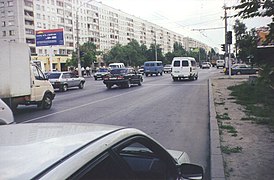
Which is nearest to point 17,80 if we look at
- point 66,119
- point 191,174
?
point 66,119

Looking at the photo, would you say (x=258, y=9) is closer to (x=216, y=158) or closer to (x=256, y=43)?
(x=256, y=43)

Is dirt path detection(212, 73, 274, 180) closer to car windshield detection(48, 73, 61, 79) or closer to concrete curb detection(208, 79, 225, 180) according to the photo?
concrete curb detection(208, 79, 225, 180)

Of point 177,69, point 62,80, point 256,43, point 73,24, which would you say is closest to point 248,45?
point 256,43

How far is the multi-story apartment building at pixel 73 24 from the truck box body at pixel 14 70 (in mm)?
35679

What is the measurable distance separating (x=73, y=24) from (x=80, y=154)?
105 meters

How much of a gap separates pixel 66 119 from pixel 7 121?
3.60 metres

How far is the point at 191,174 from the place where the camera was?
2.71m

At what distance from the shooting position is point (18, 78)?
12289 millimetres

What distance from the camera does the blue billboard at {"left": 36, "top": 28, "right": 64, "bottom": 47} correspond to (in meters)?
47.8

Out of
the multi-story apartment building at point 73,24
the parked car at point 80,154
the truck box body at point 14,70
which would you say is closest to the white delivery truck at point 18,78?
the truck box body at point 14,70

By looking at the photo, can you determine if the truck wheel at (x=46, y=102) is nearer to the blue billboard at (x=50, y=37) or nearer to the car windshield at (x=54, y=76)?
the car windshield at (x=54, y=76)

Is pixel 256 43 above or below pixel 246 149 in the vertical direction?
above

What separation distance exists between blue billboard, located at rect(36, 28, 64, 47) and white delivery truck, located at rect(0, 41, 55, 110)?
3542cm

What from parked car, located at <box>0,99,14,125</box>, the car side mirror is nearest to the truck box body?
parked car, located at <box>0,99,14,125</box>
